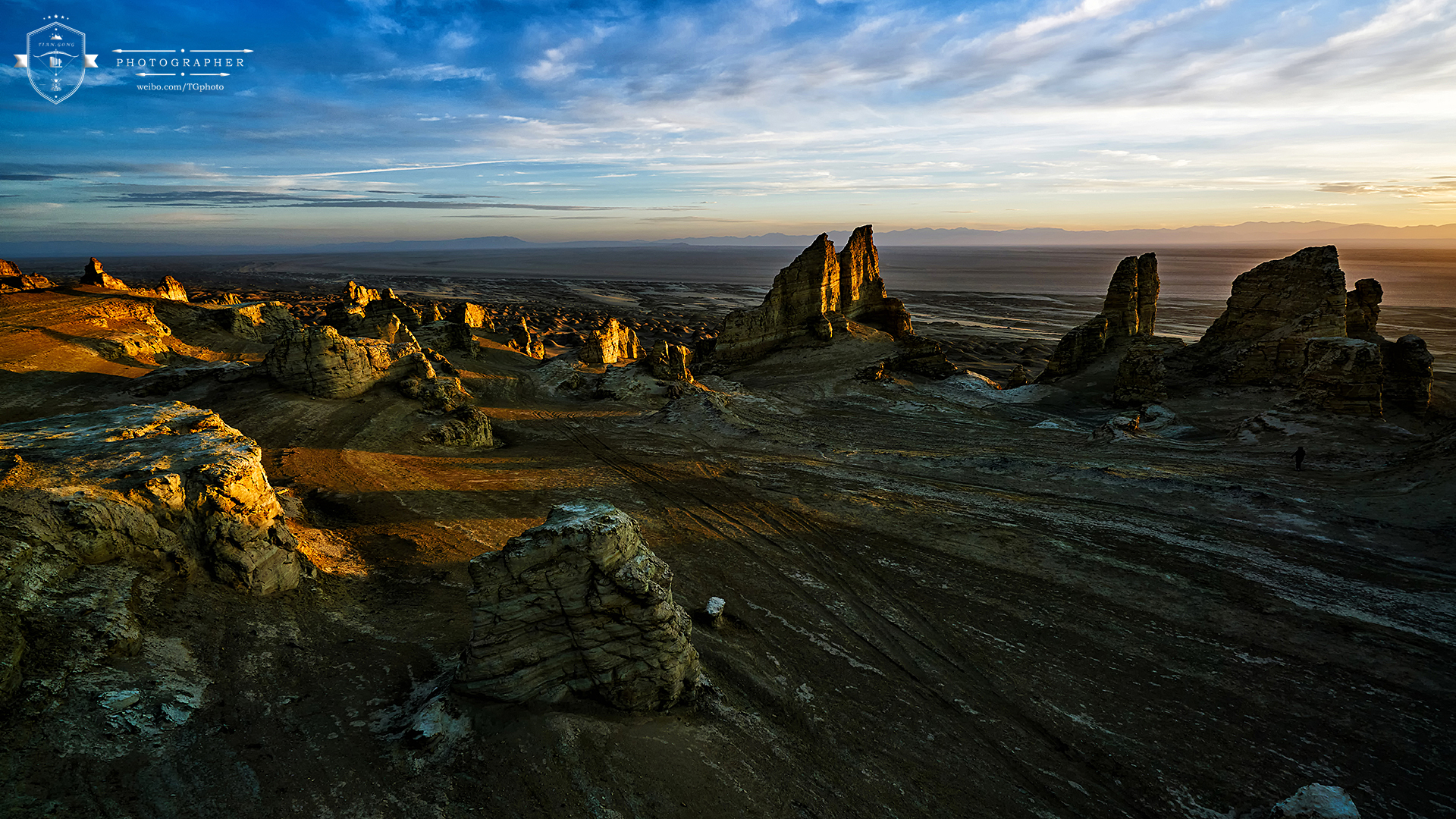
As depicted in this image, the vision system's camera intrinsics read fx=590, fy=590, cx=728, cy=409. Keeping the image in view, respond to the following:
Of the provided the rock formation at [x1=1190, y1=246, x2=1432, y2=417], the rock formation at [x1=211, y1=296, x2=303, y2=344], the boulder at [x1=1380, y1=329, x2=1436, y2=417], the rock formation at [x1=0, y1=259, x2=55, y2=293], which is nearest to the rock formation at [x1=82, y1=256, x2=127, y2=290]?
the rock formation at [x1=0, y1=259, x2=55, y2=293]

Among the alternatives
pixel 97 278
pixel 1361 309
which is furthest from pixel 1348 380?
pixel 97 278

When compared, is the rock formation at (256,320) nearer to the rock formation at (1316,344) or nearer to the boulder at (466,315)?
the boulder at (466,315)

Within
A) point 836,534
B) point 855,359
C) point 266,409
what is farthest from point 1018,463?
point 266,409

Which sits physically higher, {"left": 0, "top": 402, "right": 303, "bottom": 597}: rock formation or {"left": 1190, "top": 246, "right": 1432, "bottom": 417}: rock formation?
{"left": 1190, "top": 246, "right": 1432, "bottom": 417}: rock formation

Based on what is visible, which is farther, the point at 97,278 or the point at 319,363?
the point at 97,278

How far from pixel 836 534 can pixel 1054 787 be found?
7958 mm

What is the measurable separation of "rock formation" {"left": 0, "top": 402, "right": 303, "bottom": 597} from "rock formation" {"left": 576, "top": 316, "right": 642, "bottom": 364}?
25.8 metres

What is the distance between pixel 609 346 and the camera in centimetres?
3953

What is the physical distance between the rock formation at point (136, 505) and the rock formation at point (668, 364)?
20.5 metres

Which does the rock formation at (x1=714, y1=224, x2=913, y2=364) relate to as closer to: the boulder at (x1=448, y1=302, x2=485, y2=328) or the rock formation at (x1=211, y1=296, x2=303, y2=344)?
the boulder at (x1=448, y1=302, x2=485, y2=328)

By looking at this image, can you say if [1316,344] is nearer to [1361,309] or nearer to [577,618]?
[1361,309]

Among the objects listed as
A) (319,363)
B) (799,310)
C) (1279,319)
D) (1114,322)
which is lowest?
(319,363)

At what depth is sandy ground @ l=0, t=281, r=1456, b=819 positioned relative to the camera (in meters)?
6.79

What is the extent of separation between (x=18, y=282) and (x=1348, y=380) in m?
61.3
